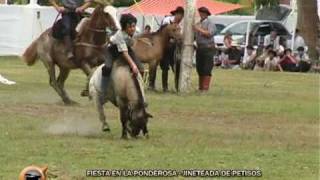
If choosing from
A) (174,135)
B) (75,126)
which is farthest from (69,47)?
(174,135)

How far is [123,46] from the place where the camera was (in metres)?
11.3

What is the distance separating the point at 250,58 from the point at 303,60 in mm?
1969

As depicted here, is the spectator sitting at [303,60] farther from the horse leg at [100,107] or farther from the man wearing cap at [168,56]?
the horse leg at [100,107]

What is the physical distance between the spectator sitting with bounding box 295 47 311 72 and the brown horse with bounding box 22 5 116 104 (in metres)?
17.2

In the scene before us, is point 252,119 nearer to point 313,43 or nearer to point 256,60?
point 313,43

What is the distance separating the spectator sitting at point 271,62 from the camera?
32.8 meters

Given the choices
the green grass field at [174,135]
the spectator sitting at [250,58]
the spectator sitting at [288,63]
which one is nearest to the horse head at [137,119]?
the green grass field at [174,135]

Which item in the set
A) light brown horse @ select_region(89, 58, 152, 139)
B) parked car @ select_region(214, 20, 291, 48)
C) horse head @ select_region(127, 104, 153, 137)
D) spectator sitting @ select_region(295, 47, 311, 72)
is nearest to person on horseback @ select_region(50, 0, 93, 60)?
light brown horse @ select_region(89, 58, 152, 139)

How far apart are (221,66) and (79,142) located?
23.6 metres

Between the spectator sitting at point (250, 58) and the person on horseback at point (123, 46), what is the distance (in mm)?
22515

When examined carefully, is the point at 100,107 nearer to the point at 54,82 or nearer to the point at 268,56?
the point at 54,82

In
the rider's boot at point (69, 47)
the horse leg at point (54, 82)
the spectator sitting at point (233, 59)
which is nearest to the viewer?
the rider's boot at point (69, 47)

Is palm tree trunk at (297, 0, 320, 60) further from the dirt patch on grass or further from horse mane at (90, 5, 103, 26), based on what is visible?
the dirt patch on grass

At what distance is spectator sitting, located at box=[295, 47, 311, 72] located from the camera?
108ft
